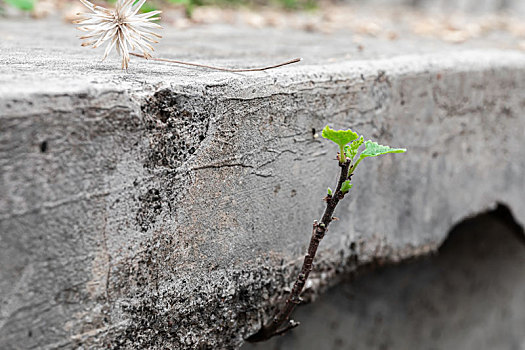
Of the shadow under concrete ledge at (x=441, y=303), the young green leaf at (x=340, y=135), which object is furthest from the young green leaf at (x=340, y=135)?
the shadow under concrete ledge at (x=441, y=303)

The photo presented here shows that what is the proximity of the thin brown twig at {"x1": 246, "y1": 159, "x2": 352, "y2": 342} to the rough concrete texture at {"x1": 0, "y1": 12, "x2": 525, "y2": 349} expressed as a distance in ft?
0.11

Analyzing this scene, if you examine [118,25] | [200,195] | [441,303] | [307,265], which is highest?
[118,25]

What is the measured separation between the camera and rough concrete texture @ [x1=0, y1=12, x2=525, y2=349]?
625mm

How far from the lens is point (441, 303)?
5.69 feet

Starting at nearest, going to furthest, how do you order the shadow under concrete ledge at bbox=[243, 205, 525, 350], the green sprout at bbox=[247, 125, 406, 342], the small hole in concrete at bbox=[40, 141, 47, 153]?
the small hole in concrete at bbox=[40, 141, 47, 153] → the green sprout at bbox=[247, 125, 406, 342] → the shadow under concrete ledge at bbox=[243, 205, 525, 350]

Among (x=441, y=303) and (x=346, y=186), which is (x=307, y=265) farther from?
(x=441, y=303)

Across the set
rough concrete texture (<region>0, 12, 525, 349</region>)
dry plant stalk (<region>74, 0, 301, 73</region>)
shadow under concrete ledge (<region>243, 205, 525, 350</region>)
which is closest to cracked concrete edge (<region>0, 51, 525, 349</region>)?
rough concrete texture (<region>0, 12, 525, 349</region>)

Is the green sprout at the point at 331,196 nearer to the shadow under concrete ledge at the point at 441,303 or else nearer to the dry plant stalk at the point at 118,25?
the dry plant stalk at the point at 118,25

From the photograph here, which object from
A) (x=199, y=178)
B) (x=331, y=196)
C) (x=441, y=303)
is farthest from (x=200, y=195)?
(x=441, y=303)

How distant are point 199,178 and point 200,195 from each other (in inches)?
1.0

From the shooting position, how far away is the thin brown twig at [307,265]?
78 centimetres

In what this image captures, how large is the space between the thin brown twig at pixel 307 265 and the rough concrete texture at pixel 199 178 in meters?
0.03

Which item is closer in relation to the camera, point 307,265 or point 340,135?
point 340,135

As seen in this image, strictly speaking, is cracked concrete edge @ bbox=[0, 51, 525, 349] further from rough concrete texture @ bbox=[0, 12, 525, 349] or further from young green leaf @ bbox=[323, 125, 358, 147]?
young green leaf @ bbox=[323, 125, 358, 147]
